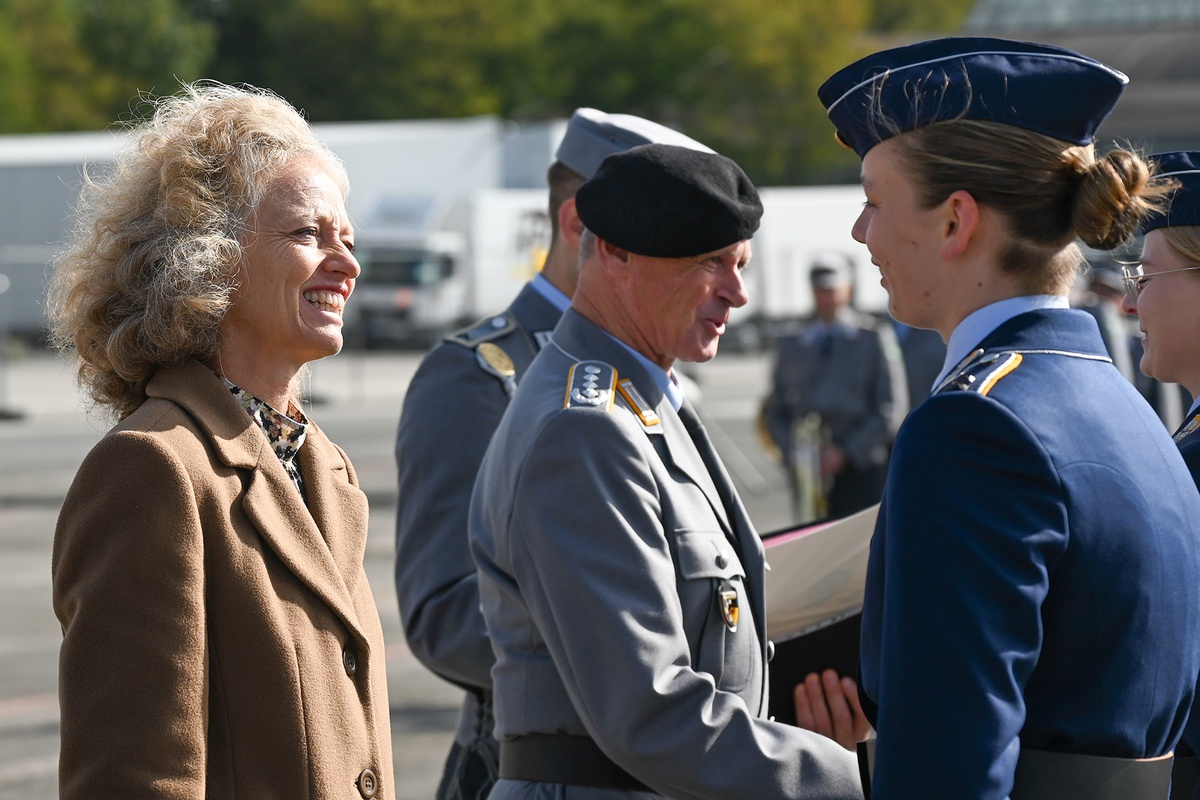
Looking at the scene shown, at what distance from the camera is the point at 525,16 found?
194 feet

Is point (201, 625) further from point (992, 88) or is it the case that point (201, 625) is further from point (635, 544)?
point (992, 88)

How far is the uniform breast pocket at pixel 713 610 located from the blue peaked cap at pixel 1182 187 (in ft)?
3.74

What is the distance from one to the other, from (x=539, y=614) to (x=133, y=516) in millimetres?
673

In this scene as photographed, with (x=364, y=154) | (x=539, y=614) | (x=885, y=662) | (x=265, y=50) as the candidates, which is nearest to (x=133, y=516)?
(x=539, y=614)

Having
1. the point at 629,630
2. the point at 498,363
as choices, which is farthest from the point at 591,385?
the point at 498,363

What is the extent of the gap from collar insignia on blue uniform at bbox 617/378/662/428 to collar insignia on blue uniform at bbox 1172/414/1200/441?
1.01 meters

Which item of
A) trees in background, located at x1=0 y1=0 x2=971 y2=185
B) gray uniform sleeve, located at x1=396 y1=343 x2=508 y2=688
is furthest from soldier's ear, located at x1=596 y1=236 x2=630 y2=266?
trees in background, located at x1=0 y1=0 x2=971 y2=185

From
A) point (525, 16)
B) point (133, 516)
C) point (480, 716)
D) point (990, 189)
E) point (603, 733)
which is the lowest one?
point (480, 716)

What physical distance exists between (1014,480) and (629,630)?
2.22ft

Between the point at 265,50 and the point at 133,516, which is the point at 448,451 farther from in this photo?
the point at 265,50

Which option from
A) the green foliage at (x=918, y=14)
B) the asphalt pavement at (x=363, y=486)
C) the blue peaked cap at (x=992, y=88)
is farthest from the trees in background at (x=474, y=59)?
the blue peaked cap at (x=992, y=88)

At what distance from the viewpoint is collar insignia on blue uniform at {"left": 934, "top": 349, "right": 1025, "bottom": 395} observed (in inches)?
78.6

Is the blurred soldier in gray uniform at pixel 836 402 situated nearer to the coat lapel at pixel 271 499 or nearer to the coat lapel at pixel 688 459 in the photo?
the coat lapel at pixel 688 459

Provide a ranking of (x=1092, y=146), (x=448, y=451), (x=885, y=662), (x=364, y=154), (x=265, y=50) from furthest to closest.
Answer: (x=265, y=50) → (x=364, y=154) → (x=448, y=451) → (x=1092, y=146) → (x=885, y=662)
